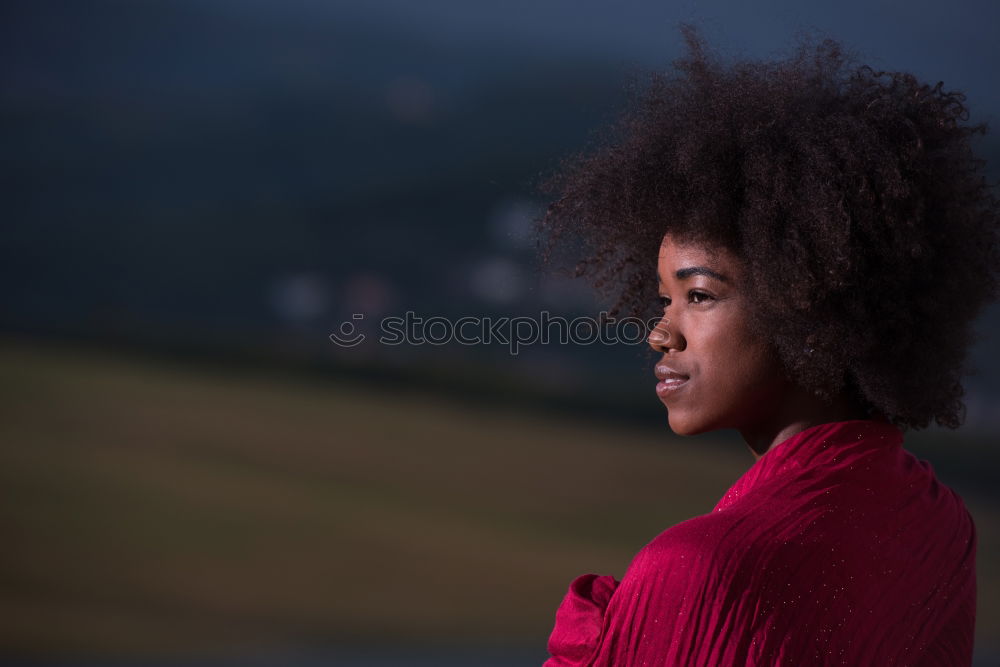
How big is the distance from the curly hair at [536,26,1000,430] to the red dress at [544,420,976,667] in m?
0.15

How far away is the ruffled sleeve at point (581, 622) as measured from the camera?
136 cm

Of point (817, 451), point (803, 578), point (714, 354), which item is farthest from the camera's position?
point (714, 354)

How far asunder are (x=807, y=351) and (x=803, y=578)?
0.36 metres

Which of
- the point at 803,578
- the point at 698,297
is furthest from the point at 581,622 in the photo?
the point at 698,297

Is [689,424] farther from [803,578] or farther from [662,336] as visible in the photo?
[803,578]

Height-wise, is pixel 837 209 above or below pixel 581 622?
above

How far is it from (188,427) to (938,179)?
187 inches

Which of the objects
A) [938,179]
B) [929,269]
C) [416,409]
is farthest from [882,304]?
[416,409]

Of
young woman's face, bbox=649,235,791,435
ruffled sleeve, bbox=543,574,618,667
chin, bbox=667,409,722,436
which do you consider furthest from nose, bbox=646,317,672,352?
ruffled sleeve, bbox=543,574,618,667

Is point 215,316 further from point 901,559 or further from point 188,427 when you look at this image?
point 901,559

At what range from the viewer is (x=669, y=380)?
1596 mm

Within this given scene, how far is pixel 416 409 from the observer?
603 cm

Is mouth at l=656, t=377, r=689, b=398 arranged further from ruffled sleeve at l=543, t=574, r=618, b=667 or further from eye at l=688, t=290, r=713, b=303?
ruffled sleeve at l=543, t=574, r=618, b=667

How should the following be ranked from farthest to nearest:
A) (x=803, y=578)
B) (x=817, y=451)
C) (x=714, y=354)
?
→ (x=714, y=354) → (x=817, y=451) → (x=803, y=578)
